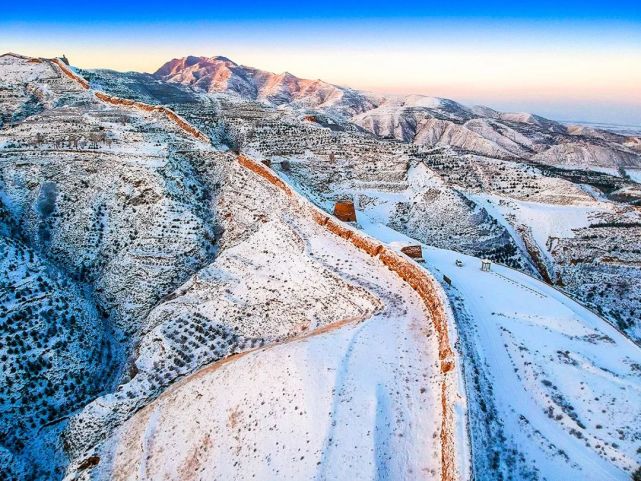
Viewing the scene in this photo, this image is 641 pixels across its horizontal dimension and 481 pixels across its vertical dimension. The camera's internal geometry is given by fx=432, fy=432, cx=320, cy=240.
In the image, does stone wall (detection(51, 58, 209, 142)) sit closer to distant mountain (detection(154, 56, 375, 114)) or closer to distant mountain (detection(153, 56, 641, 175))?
distant mountain (detection(153, 56, 641, 175))

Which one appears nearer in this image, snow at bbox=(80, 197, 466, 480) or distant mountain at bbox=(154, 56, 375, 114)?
snow at bbox=(80, 197, 466, 480)

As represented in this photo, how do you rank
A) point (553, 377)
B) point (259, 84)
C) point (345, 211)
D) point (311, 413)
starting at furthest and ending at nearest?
1. point (259, 84)
2. point (345, 211)
3. point (553, 377)
4. point (311, 413)

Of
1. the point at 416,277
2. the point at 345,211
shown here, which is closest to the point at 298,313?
the point at 416,277

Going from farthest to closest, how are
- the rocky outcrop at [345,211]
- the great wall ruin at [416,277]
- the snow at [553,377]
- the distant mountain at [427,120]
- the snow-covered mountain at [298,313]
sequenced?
the distant mountain at [427,120] < the rocky outcrop at [345,211] < the snow-covered mountain at [298,313] < the snow at [553,377] < the great wall ruin at [416,277]

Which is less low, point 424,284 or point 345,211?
point 345,211

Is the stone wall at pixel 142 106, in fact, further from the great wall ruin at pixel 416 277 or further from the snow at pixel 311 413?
the snow at pixel 311 413

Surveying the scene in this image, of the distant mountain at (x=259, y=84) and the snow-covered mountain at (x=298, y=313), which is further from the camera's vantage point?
the distant mountain at (x=259, y=84)

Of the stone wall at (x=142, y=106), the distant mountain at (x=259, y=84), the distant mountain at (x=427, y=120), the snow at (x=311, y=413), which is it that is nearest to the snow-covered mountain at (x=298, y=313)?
the snow at (x=311, y=413)

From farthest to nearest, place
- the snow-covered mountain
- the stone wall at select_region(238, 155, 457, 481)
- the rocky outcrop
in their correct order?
the rocky outcrop
the snow-covered mountain
the stone wall at select_region(238, 155, 457, 481)

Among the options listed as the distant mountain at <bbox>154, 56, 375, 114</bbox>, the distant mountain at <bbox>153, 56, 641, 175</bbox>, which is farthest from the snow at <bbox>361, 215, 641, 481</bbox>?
the distant mountain at <bbox>154, 56, 375, 114</bbox>

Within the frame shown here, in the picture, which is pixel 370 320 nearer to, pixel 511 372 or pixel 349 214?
pixel 511 372

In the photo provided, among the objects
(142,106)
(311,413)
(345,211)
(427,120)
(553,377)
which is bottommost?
(311,413)

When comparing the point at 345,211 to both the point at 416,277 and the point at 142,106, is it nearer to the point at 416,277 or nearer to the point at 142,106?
the point at 416,277
